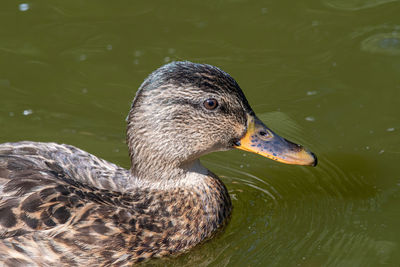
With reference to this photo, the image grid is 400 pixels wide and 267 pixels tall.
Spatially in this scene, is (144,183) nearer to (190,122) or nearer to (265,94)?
(190,122)

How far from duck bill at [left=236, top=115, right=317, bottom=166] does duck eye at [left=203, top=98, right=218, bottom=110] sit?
1.10 ft

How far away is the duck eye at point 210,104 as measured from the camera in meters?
5.99

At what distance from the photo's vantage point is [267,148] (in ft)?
20.2

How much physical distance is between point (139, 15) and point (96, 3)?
0.73m

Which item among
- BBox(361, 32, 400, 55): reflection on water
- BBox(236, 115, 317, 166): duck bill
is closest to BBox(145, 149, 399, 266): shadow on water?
BBox(236, 115, 317, 166): duck bill

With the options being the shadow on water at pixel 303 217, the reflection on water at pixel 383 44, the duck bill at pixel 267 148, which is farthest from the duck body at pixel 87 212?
the reflection on water at pixel 383 44

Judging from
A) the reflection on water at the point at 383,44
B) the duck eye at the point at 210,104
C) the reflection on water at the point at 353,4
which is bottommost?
the reflection on water at the point at 383,44

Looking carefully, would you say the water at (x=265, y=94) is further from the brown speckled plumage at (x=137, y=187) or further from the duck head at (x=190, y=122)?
the duck head at (x=190, y=122)

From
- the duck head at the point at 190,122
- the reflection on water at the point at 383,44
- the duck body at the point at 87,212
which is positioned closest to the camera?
the duck body at the point at 87,212

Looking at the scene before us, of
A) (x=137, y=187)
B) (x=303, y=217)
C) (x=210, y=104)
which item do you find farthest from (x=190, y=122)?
(x=303, y=217)

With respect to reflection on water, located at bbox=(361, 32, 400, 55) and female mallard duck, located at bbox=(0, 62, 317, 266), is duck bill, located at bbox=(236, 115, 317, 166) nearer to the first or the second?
female mallard duck, located at bbox=(0, 62, 317, 266)

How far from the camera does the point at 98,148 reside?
756 centimetres

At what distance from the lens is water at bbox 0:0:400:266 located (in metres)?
6.43

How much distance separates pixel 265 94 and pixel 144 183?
251cm
